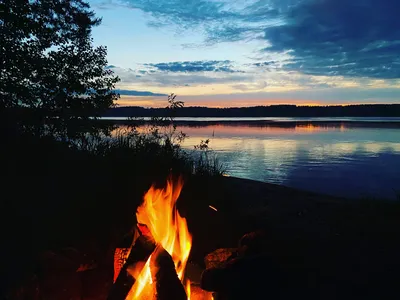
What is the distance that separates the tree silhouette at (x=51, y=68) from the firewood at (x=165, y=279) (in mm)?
6395

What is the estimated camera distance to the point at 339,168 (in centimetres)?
1914

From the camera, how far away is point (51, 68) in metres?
10.2

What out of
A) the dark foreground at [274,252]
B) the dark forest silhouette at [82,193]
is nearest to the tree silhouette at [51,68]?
the dark forest silhouette at [82,193]

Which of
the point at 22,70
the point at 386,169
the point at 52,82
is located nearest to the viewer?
the point at 22,70

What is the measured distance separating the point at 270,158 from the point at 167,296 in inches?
799

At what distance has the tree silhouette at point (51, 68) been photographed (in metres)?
8.87

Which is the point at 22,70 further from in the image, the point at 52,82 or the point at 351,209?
the point at 351,209

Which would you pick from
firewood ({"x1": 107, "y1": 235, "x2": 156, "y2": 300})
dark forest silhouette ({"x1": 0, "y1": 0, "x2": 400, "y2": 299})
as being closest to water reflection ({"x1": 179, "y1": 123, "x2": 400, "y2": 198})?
dark forest silhouette ({"x1": 0, "y1": 0, "x2": 400, "y2": 299})

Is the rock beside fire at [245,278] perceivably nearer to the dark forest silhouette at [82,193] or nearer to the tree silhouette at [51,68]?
the dark forest silhouette at [82,193]

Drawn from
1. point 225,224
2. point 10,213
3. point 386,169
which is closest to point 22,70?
point 10,213

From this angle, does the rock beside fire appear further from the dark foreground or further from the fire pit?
the fire pit

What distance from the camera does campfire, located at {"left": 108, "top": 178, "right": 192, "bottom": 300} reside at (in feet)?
10.9

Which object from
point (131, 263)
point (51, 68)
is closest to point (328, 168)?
point (51, 68)

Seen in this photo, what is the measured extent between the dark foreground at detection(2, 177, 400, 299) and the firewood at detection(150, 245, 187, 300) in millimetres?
577
